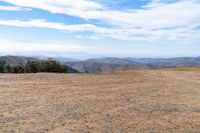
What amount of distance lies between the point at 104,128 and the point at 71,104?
381 cm

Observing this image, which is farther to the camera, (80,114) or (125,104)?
(125,104)

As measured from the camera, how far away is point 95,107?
43.6 feet

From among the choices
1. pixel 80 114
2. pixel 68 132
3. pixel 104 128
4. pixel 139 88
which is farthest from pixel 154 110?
pixel 139 88

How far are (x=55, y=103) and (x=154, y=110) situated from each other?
3.42 metres

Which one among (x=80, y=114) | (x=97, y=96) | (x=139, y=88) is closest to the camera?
(x=80, y=114)

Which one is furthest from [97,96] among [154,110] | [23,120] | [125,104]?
[23,120]

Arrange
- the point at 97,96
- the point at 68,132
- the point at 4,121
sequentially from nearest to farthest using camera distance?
the point at 68,132
the point at 4,121
the point at 97,96

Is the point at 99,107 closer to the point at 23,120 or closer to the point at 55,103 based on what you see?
the point at 55,103

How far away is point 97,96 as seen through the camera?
52.9 feet

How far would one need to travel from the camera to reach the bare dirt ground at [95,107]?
1042cm

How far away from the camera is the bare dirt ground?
10422 millimetres

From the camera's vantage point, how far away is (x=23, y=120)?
1083 cm

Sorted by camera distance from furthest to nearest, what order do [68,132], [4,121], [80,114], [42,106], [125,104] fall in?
[125,104] → [42,106] → [80,114] → [4,121] → [68,132]

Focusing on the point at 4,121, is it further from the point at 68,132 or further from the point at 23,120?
the point at 68,132
